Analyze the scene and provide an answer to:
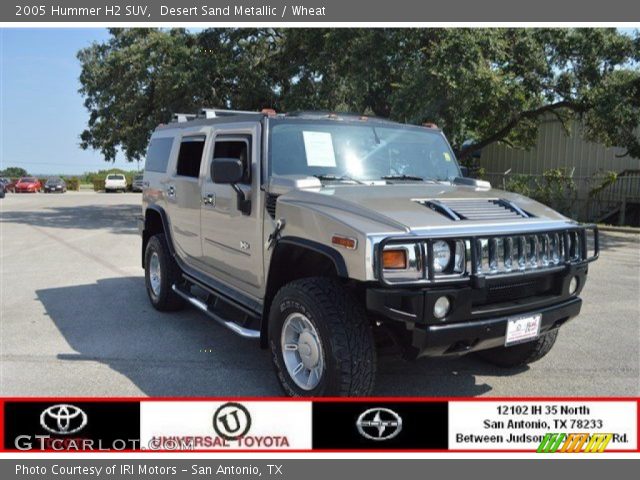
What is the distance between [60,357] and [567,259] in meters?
4.21

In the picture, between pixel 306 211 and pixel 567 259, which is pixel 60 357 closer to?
pixel 306 211

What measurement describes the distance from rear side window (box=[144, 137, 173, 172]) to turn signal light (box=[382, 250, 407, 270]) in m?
3.80

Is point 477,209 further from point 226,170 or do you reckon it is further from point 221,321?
point 221,321

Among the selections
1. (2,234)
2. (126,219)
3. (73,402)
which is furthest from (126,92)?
(73,402)

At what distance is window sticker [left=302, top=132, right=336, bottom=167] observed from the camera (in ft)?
14.4

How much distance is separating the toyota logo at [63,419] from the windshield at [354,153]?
2109 mm

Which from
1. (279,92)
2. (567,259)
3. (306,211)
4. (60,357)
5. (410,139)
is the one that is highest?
(279,92)

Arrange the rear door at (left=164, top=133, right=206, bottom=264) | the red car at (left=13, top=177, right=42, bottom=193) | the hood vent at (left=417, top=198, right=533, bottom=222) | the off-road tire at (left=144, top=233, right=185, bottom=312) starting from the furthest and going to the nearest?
the red car at (left=13, top=177, right=42, bottom=193), the off-road tire at (left=144, top=233, right=185, bottom=312), the rear door at (left=164, top=133, right=206, bottom=264), the hood vent at (left=417, top=198, right=533, bottom=222)

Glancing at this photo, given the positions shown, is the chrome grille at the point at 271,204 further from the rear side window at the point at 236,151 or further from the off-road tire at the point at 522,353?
the off-road tire at the point at 522,353

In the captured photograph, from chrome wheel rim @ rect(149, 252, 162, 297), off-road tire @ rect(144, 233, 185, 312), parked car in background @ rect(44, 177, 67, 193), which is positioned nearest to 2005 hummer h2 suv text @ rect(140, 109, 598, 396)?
off-road tire @ rect(144, 233, 185, 312)

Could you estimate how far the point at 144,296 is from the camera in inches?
288

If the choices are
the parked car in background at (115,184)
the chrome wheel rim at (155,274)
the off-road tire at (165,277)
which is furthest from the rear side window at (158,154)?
the parked car in background at (115,184)

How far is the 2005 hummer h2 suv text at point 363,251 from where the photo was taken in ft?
10.7

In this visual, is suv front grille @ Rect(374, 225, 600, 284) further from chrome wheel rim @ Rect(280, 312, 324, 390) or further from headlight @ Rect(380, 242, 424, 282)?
chrome wheel rim @ Rect(280, 312, 324, 390)
